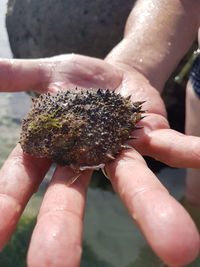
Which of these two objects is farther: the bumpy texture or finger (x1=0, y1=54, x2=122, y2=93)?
finger (x1=0, y1=54, x2=122, y2=93)

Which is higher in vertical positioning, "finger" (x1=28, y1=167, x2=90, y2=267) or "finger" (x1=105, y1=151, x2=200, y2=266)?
"finger" (x1=105, y1=151, x2=200, y2=266)

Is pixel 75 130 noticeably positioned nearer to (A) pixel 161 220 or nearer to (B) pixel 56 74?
Result: (B) pixel 56 74

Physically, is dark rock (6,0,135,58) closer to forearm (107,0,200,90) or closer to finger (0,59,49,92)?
forearm (107,0,200,90)

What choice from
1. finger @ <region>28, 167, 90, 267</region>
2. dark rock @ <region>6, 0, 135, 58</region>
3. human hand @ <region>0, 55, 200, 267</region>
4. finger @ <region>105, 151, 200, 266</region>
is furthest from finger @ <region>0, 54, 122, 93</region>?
dark rock @ <region>6, 0, 135, 58</region>

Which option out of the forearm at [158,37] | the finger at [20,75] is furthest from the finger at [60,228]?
the forearm at [158,37]

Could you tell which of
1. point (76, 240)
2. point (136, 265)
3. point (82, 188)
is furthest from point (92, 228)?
point (76, 240)

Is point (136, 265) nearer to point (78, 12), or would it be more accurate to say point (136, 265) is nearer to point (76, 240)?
point (76, 240)

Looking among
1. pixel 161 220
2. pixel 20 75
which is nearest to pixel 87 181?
pixel 161 220
